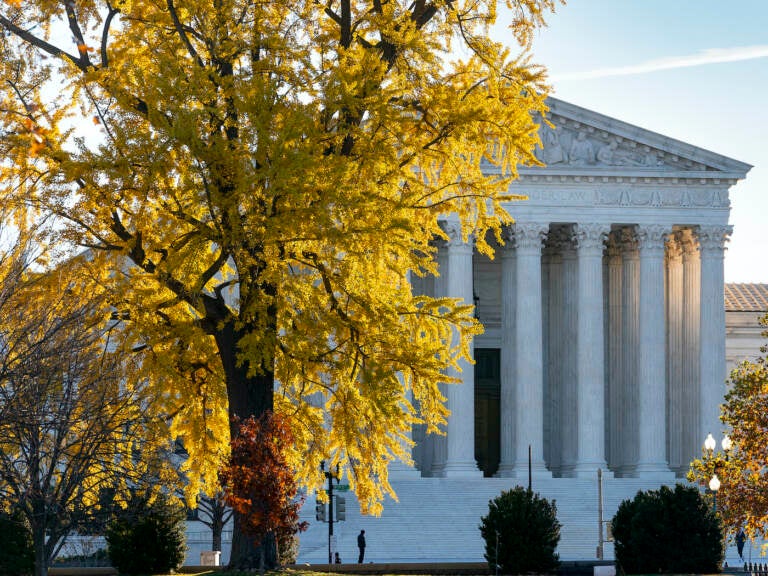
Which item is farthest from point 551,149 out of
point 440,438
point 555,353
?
point 440,438

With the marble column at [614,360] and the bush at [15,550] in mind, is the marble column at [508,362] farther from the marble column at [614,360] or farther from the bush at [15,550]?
the bush at [15,550]

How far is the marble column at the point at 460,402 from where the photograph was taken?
228 ft

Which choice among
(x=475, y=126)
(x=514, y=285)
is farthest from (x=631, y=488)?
(x=475, y=126)

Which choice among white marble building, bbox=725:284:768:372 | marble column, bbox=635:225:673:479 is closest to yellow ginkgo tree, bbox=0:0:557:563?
marble column, bbox=635:225:673:479

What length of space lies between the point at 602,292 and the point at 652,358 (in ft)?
15.8

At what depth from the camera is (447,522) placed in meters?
62.4

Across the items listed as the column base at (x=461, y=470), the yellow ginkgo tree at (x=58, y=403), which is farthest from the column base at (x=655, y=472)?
the yellow ginkgo tree at (x=58, y=403)

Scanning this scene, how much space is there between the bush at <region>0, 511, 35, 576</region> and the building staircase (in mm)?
19204

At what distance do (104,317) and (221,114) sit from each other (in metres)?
4.39

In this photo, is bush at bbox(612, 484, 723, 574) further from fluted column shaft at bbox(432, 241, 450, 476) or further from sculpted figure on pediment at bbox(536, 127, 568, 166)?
sculpted figure on pediment at bbox(536, 127, 568, 166)

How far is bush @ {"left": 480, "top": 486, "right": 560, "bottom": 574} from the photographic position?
36.9 meters

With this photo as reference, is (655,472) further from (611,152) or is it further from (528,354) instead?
(611,152)

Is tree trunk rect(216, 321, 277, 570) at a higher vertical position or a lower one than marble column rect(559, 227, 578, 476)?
lower

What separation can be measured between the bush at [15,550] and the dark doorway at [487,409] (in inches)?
1680
